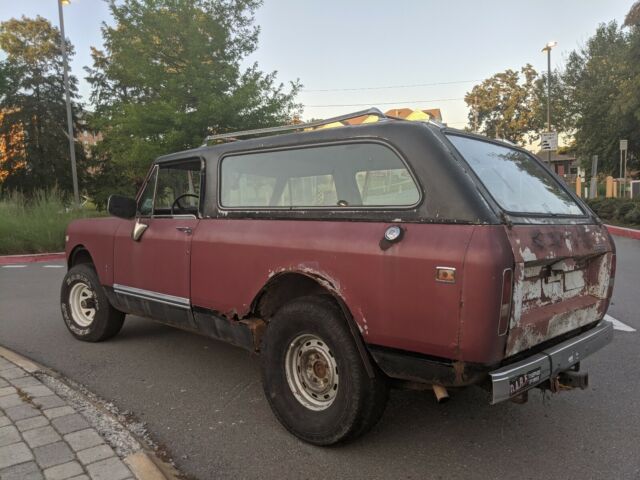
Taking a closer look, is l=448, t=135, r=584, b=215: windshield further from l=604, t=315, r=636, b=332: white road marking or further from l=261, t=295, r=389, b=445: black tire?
l=604, t=315, r=636, b=332: white road marking

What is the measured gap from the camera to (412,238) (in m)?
2.65

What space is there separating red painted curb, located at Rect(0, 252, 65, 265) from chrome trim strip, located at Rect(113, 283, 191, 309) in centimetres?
1020

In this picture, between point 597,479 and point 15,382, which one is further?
point 15,382

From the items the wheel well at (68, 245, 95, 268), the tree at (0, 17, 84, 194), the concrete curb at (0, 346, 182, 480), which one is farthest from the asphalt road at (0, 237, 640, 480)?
the tree at (0, 17, 84, 194)

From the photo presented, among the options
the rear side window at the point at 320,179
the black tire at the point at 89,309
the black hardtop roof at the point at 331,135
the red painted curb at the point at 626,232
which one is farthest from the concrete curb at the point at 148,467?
the red painted curb at the point at 626,232

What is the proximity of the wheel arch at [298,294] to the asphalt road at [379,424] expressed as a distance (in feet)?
2.14

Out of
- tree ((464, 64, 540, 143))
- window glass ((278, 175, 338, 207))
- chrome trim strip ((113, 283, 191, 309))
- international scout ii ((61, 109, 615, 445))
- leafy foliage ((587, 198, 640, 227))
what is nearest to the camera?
international scout ii ((61, 109, 615, 445))

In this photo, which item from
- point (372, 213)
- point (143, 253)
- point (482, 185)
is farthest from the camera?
point (143, 253)

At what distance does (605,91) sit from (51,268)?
98.3ft

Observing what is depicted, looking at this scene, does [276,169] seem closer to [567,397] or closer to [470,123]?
[567,397]

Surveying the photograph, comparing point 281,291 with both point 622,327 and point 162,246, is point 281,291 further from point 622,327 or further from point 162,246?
point 622,327

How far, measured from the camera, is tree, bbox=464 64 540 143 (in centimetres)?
5072

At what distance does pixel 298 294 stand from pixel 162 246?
4.61 ft

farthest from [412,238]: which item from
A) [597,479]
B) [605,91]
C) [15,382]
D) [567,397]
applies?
[605,91]
